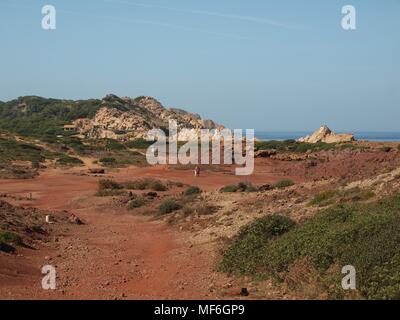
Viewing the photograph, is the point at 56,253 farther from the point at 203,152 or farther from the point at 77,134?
the point at 77,134

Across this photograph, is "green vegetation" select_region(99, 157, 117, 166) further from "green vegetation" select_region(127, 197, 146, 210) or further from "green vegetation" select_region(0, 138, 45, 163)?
"green vegetation" select_region(127, 197, 146, 210)

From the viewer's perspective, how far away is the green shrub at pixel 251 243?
11.3m

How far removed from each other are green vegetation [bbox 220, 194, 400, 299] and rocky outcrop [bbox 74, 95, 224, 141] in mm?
49826

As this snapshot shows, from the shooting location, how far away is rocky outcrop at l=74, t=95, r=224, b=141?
67794 mm

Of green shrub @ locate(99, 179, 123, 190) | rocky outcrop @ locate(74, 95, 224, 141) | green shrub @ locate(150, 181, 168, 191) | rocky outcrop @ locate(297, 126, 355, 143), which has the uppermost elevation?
rocky outcrop @ locate(74, 95, 224, 141)

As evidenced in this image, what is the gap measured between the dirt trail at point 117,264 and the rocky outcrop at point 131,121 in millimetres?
44839

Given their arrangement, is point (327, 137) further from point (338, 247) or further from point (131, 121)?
point (338, 247)

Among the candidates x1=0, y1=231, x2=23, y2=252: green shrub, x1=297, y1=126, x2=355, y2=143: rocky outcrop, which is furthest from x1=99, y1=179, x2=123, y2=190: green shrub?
x1=297, y1=126, x2=355, y2=143: rocky outcrop

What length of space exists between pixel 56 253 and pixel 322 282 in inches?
296

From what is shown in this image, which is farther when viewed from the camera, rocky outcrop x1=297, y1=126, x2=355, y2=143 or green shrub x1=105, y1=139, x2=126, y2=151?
rocky outcrop x1=297, y1=126, x2=355, y2=143

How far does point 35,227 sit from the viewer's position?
54.1 ft

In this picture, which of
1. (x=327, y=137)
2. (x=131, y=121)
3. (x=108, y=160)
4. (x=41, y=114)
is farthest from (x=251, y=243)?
(x=41, y=114)

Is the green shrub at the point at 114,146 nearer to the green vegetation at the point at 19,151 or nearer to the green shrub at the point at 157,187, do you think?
the green vegetation at the point at 19,151

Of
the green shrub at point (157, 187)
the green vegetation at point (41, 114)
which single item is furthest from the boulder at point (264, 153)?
the green vegetation at point (41, 114)
